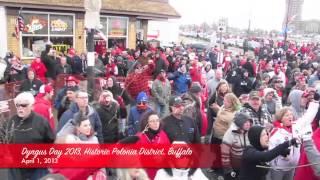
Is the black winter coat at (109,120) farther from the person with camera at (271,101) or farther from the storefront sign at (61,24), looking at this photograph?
the storefront sign at (61,24)

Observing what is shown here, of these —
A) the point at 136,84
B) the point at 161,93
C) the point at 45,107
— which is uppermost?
the point at 45,107

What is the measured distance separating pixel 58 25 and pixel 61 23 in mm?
220

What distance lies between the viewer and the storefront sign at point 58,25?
17609 millimetres

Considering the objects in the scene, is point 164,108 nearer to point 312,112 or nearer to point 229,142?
point 229,142

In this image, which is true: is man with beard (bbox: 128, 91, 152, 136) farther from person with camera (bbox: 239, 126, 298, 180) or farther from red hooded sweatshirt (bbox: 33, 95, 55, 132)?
person with camera (bbox: 239, 126, 298, 180)

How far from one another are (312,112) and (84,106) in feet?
10.5

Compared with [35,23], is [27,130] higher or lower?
lower

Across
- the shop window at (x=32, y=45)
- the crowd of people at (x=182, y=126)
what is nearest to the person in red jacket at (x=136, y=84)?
the crowd of people at (x=182, y=126)

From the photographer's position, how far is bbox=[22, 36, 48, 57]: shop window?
54.4ft

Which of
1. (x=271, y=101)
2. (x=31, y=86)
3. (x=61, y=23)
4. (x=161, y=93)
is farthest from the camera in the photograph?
(x=61, y=23)

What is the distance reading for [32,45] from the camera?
16812mm

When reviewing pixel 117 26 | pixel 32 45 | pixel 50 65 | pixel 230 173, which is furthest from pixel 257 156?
pixel 117 26

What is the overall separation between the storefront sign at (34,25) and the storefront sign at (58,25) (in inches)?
20.4

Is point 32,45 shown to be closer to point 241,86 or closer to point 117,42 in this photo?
point 117,42
